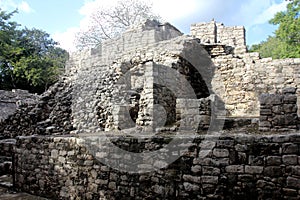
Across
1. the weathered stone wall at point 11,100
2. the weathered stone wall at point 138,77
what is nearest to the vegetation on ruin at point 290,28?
the weathered stone wall at point 138,77

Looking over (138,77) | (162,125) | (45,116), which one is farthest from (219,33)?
(45,116)

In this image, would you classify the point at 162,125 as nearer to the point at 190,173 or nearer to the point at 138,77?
the point at 138,77

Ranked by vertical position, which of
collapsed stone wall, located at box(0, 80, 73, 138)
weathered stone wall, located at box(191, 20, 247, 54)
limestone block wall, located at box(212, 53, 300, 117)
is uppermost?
weathered stone wall, located at box(191, 20, 247, 54)

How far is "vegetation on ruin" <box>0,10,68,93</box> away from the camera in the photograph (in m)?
25.2

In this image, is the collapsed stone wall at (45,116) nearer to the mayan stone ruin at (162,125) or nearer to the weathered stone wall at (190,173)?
the mayan stone ruin at (162,125)

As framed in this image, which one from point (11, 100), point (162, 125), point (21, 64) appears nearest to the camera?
point (162, 125)

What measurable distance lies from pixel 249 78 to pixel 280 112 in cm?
570

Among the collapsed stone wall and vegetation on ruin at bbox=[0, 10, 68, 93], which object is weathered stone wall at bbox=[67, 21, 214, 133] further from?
vegetation on ruin at bbox=[0, 10, 68, 93]

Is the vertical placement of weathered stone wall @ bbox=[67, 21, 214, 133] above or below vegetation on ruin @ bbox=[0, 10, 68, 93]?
below

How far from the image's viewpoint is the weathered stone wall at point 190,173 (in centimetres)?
380

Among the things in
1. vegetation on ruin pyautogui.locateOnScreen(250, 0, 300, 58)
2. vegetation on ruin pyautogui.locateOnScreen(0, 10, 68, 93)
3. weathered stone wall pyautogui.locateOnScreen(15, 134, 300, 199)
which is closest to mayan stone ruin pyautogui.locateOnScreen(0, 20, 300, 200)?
weathered stone wall pyautogui.locateOnScreen(15, 134, 300, 199)

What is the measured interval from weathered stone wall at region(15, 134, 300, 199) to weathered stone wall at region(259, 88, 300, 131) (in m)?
0.86

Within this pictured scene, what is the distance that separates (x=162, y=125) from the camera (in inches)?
290

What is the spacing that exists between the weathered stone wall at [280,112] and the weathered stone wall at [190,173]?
863 mm
